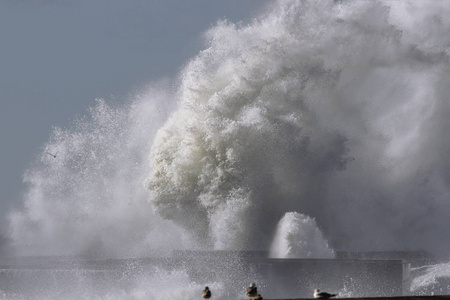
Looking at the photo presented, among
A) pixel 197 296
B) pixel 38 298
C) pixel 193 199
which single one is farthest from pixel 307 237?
pixel 38 298

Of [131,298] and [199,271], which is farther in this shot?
[199,271]

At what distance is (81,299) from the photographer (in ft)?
208

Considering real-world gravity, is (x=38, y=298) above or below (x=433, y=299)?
above

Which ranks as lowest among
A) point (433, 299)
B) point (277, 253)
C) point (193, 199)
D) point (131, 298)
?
point (433, 299)

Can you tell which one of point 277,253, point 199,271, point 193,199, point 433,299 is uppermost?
point 193,199

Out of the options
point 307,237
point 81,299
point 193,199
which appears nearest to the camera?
point 81,299

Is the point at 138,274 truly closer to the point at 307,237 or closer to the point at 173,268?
the point at 173,268

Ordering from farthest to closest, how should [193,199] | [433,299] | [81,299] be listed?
[193,199], [81,299], [433,299]

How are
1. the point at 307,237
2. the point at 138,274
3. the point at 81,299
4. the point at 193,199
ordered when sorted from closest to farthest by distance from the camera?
the point at 81,299 → the point at 138,274 → the point at 307,237 → the point at 193,199

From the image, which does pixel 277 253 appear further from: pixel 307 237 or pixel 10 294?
pixel 10 294

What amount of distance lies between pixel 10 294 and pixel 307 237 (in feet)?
91.3

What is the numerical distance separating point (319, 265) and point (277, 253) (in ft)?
62.5

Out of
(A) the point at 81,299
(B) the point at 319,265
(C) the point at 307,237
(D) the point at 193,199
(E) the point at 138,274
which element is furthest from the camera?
(D) the point at 193,199

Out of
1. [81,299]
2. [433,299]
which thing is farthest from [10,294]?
[433,299]
